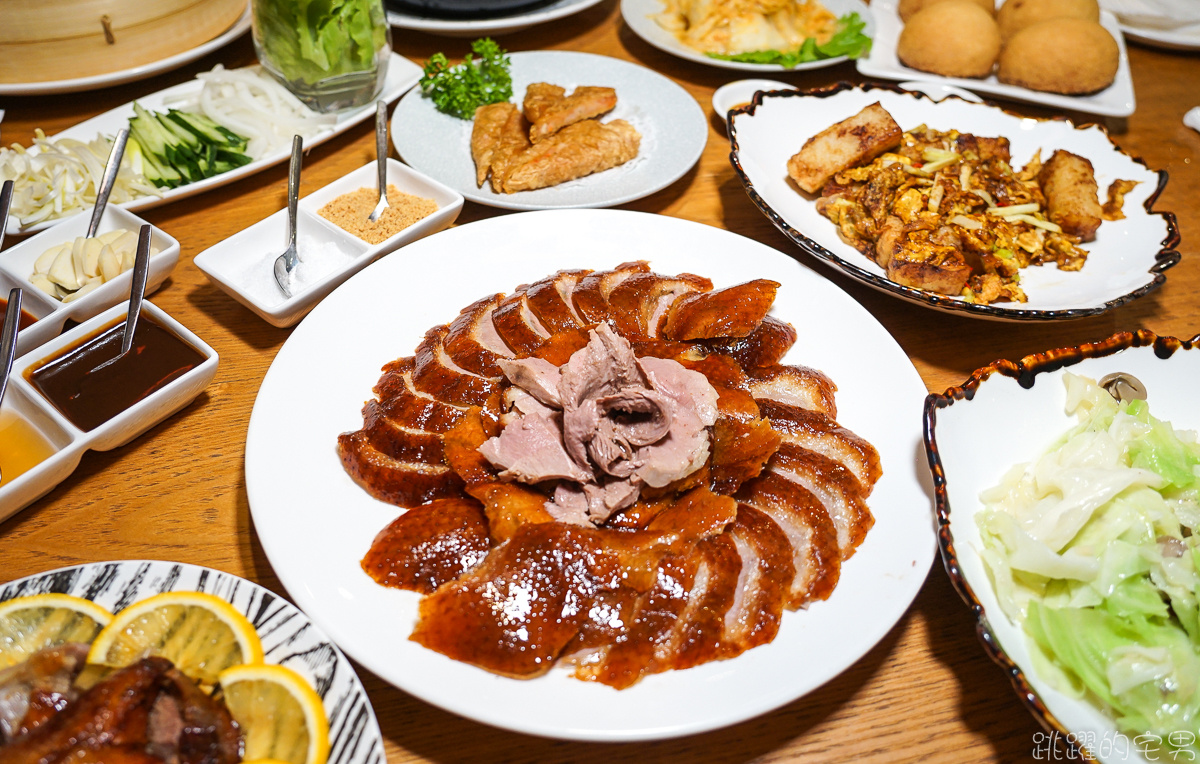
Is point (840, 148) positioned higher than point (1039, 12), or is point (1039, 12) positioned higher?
point (1039, 12)

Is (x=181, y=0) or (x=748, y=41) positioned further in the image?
(x=748, y=41)

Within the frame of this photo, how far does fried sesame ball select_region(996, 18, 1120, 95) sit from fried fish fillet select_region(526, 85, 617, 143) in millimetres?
2598

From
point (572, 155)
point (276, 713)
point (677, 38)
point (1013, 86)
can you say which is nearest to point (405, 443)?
point (276, 713)

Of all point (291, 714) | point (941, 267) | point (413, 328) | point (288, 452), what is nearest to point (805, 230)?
point (941, 267)

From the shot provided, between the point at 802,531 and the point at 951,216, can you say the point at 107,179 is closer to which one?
the point at 802,531

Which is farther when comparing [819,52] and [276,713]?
[819,52]

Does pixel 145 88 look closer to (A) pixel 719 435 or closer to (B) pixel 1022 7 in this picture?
(A) pixel 719 435

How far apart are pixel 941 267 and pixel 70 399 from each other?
11.1ft

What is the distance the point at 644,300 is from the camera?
284cm

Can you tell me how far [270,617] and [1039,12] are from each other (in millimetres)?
5615

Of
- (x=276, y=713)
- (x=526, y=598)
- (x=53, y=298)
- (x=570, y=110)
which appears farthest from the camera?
(x=570, y=110)

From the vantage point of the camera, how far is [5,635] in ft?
5.83

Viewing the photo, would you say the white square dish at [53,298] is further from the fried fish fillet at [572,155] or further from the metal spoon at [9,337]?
the fried fish fillet at [572,155]

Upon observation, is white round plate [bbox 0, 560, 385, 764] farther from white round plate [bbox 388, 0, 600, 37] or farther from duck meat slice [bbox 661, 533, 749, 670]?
white round plate [bbox 388, 0, 600, 37]
